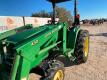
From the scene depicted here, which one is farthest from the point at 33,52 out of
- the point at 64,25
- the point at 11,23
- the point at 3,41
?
the point at 11,23

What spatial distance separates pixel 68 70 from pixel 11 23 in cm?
536

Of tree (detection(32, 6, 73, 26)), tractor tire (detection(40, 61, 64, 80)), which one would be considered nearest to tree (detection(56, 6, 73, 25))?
tree (detection(32, 6, 73, 26))

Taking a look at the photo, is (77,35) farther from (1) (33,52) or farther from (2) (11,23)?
(2) (11,23)

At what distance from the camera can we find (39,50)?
170 inches

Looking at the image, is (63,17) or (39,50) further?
(63,17)

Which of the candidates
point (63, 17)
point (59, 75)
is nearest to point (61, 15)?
point (63, 17)

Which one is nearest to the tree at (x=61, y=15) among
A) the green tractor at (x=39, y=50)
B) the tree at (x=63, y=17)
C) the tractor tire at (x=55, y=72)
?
the tree at (x=63, y=17)

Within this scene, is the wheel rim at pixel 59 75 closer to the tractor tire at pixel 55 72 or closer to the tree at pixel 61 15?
the tractor tire at pixel 55 72

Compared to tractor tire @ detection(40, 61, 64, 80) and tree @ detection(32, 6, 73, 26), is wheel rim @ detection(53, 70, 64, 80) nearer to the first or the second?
tractor tire @ detection(40, 61, 64, 80)

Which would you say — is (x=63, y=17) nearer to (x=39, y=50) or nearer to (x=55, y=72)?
(x=39, y=50)

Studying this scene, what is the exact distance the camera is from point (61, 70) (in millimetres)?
4602

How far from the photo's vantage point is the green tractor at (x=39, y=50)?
12.0ft

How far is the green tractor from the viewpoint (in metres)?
3.66

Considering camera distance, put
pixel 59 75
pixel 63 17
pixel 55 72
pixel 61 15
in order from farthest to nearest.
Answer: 1. pixel 61 15
2. pixel 63 17
3. pixel 59 75
4. pixel 55 72
